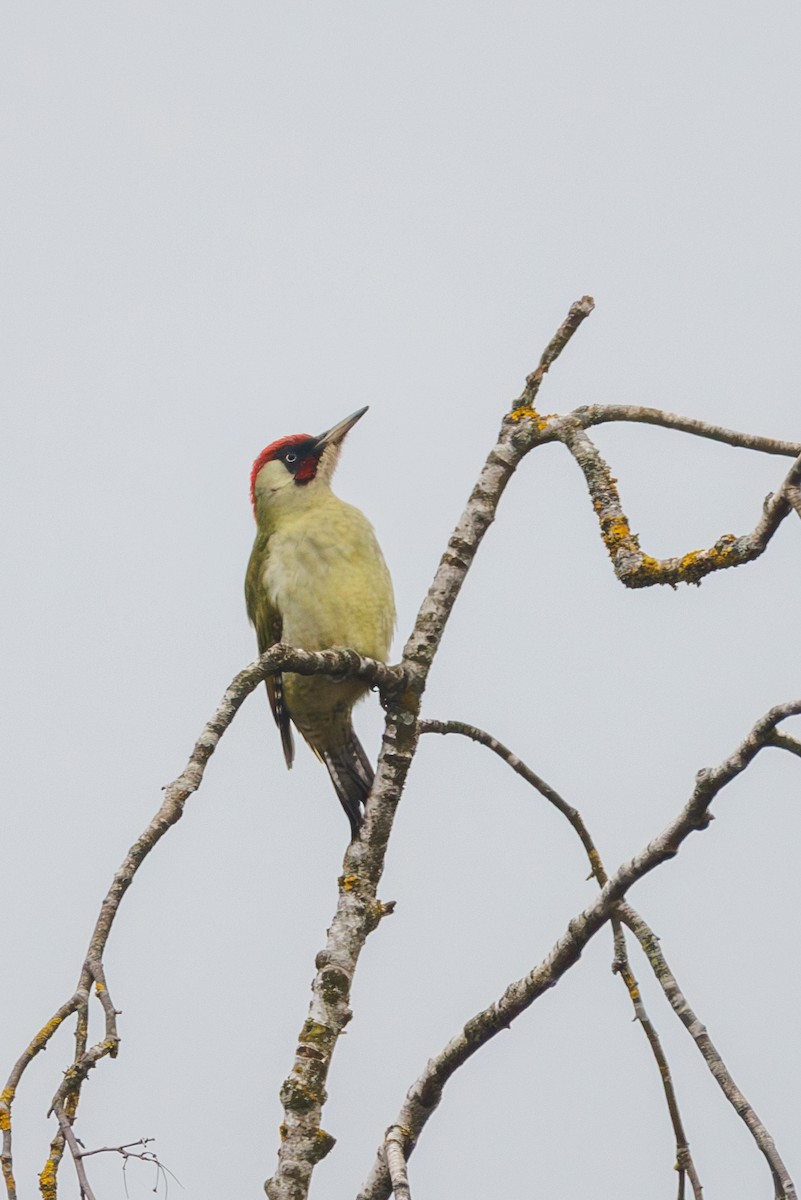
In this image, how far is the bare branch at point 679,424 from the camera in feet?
11.5

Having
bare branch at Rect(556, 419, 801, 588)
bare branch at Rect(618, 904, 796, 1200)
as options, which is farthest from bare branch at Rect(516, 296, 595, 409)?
bare branch at Rect(618, 904, 796, 1200)

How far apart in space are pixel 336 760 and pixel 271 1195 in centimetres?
242

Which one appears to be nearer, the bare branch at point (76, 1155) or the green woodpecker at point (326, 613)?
the bare branch at point (76, 1155)

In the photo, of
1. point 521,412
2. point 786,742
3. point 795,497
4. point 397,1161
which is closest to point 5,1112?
point 397,1161

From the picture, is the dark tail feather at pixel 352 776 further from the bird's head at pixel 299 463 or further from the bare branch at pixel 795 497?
the bare branch at pixel 795 497

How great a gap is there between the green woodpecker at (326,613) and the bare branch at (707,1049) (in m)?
2.18

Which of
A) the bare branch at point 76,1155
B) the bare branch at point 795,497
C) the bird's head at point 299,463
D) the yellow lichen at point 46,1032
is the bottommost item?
the bare branch at point 76,1155

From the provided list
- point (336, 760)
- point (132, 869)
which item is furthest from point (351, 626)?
point (132, 869)

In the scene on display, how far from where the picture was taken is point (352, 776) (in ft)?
19.1

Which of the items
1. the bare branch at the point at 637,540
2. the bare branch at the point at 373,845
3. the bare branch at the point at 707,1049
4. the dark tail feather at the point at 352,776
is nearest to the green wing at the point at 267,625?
the dark tail feather at the point at 352,776

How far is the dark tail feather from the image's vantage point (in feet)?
18.5

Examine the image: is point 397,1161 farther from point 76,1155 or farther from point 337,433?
point 337,433

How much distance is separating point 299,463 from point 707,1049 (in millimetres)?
3958

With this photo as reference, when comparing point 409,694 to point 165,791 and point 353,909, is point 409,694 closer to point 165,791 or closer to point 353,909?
point 353,909
